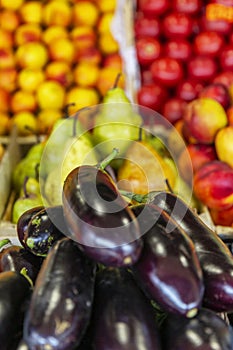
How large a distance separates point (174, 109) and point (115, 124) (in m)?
0.54

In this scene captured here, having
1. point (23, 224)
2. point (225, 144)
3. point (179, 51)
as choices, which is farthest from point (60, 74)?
point (23, 224)

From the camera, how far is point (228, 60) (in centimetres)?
201

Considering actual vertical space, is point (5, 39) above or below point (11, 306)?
below

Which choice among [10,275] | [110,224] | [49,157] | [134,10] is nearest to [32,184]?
[49,157]

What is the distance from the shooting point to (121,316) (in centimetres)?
60

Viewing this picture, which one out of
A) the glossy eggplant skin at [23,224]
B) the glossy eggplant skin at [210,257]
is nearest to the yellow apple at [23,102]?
the glossy eggplant skin at [23,224]

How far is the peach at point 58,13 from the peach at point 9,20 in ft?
0.50

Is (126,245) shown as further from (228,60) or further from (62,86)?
(62,86)

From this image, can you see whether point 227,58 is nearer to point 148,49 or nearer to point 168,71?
point 168,71

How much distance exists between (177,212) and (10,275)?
0.84 ft

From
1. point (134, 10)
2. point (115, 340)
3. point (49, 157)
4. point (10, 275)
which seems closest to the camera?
point (115, 340)

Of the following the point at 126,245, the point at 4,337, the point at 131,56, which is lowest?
the point at 131,56

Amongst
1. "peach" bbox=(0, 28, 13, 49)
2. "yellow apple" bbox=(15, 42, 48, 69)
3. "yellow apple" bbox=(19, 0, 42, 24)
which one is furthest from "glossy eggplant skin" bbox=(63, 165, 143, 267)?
"yellow apple" bbox=(19, 0, 42, 24)

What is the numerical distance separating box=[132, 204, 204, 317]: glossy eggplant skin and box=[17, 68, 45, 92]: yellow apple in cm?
170
